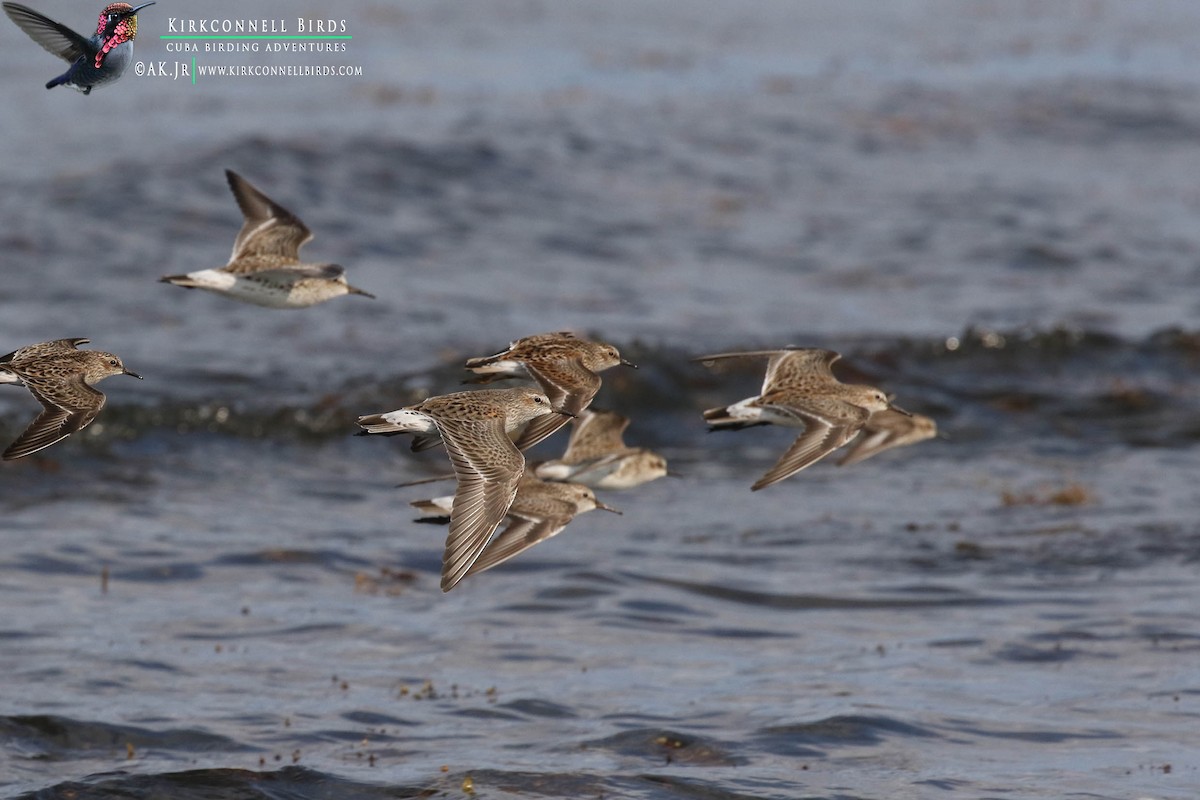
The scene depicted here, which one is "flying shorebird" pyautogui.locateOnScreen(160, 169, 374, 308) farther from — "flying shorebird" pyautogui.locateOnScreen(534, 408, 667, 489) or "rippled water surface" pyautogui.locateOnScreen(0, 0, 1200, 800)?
"rippled water surface" pyautogui.locateOnScreen(0, 0, 1200, 800)

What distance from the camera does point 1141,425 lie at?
663 inches

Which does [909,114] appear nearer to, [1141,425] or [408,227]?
[408,227]

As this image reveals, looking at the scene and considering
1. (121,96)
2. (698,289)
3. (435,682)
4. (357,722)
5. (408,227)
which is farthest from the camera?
(121,96)

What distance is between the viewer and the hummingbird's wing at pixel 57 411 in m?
6.73

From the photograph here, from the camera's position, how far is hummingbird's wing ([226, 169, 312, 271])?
915 centimetres

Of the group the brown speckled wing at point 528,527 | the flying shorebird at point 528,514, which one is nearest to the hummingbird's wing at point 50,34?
the flying shorebird at point 528,514

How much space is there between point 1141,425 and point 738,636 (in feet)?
23.0

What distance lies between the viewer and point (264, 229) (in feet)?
30.3

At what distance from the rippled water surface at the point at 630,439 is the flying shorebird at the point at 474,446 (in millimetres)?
2174

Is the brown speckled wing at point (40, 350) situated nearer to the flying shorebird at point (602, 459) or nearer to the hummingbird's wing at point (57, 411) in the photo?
the hummingbird's wing at point (57, 411)

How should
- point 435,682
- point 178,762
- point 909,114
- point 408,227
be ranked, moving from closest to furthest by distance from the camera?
point 178,762, point 435,682, point 408,227, point 909,114

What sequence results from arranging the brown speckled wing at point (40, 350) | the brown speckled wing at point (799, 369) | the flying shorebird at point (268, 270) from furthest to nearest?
1. the brown speckled wing at point (799, 369)
2. the flying shorebird at point (268, 270)
3. the brown speckled wing at point (40, 350)

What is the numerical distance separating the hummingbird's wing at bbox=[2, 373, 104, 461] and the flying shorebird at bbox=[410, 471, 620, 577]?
64.6 inches

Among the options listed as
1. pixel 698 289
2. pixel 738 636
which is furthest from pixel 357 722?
pixel 698 289
